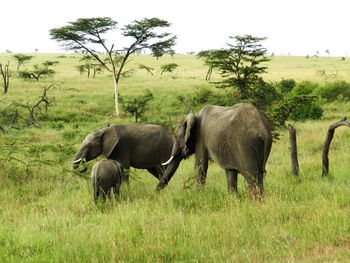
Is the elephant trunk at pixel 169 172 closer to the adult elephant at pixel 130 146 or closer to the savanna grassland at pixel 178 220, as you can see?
the savanna grassland at pixel 178 220

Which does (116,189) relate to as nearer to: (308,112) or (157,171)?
(157,171)

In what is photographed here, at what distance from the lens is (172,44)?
34.9 metres

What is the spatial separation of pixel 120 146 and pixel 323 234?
17.8 ft

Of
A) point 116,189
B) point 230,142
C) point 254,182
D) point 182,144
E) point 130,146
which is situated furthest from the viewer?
point 130,146

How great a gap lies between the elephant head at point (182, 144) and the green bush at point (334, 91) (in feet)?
80.9

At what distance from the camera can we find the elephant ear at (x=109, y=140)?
31.1 feet

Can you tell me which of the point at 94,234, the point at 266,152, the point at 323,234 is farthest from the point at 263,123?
the point at 94,234

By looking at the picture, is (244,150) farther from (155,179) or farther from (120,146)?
(155,179)

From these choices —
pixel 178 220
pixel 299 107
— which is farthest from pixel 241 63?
pixel 178 220

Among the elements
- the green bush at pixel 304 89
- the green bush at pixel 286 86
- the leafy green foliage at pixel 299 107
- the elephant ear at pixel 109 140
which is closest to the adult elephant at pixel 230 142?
the elephant ear at pixel 109 140

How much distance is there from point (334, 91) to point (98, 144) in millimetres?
25797

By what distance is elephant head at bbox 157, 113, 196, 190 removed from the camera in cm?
849

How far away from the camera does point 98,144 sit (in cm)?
952

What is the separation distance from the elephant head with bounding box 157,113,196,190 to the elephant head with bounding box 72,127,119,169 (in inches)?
54.0
